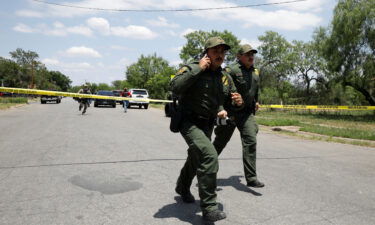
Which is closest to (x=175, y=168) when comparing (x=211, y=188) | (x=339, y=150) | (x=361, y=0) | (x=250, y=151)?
(x=250, y=151)

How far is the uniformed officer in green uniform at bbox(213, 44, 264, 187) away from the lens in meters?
4.56

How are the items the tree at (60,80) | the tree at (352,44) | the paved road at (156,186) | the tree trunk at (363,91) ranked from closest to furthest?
the paved road at (156,186), the tree at (352,44), the tree trunk at (363,91), the tree at (60,80)

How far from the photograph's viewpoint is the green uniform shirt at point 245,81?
15.2 feet

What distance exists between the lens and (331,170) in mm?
5668

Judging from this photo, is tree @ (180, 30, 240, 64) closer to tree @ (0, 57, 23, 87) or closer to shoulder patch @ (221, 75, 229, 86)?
tree @ (0, 57, 23, 87)

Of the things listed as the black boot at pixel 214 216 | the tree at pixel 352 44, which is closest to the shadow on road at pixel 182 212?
the black boot at pixel 214 216

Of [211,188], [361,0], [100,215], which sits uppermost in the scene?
[361,0]

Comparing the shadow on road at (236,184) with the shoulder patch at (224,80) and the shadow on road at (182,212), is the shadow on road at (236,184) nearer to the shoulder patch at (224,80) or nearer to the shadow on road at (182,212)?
the shadow on road at (182,212)

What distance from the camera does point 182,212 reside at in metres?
3.51

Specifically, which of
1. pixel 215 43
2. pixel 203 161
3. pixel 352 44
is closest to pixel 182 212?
pixel 203 161

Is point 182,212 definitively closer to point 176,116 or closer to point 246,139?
point 176,116

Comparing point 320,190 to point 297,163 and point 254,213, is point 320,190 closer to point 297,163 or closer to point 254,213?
point 254,213

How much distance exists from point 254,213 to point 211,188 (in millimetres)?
695

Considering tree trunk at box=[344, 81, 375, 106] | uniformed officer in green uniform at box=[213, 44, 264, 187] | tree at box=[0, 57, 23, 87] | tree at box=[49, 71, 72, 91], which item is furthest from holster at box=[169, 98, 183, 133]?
tree at box=[49, 71, 72, 91]
